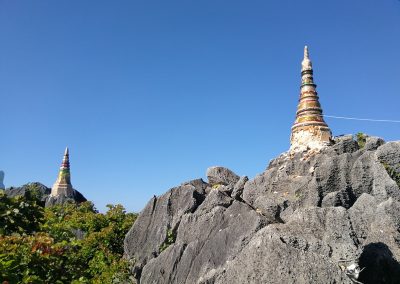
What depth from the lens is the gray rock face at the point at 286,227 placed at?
6.62m

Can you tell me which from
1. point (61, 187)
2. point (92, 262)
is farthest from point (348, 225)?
point (61, 187)

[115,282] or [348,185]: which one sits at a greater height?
[348,185]

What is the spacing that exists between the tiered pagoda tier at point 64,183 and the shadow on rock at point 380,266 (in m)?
34.7

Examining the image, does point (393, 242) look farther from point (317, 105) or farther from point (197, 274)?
point (317, 105)

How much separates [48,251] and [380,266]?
6545 mm

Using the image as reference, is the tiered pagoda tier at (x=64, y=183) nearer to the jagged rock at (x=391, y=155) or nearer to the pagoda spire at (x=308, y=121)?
the pagoda spire at (x=308, y=121)

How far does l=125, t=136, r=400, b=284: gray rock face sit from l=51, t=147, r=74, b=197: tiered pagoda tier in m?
25.2

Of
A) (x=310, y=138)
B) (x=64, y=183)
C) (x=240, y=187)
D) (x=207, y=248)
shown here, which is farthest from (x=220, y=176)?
(x=64, y=183)

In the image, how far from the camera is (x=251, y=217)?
35.1 feet

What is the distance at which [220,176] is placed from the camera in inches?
814

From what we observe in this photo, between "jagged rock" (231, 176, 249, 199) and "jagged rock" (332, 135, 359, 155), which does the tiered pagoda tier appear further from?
"jagged rock" (332, 135, 359, 155)

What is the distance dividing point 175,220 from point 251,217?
12.2 feet

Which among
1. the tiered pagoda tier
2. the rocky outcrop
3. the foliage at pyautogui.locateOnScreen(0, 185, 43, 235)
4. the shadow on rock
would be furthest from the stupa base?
the tiered pagoda tier

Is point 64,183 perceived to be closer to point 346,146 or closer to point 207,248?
point 346,146
